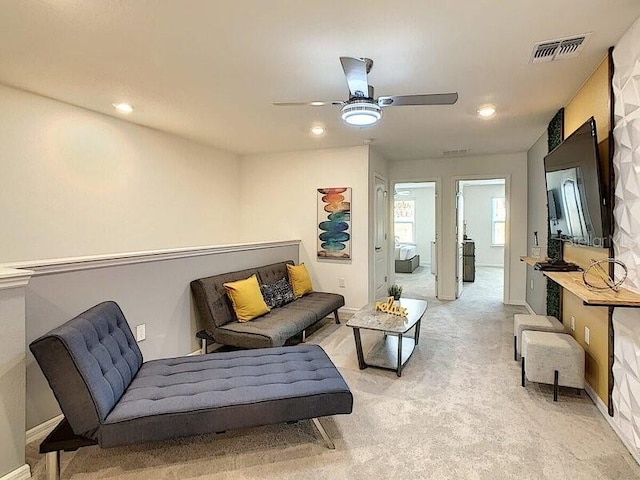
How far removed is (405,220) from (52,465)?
1016 centimetres

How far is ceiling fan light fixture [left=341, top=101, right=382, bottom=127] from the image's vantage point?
2.46 metres

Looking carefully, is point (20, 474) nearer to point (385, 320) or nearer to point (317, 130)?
point (385, 320)

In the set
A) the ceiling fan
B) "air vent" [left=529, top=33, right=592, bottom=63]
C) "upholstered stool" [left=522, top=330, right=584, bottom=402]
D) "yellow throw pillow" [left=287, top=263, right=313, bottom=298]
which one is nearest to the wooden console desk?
"upholstered stool" [left=522, top=330, right=584, bottom=402]

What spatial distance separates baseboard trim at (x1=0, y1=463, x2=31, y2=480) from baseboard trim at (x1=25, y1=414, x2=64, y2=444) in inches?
14.9

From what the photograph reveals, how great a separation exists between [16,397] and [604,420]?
348 cm

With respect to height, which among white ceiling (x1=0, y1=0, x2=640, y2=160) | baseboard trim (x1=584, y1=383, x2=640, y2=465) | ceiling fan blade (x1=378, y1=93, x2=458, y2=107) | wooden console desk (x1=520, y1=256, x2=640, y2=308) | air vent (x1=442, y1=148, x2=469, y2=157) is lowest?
baseboard trim (x1=584, y1=383, x2=640, y2=465)

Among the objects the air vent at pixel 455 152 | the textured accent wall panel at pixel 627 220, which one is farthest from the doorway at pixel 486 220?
the textured accent wall panel at pixel 627 220

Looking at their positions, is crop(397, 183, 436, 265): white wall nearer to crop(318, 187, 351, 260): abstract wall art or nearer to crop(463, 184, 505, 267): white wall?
crop(463, 184, 505, 267): white wall

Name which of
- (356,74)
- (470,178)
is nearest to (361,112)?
(356,74)

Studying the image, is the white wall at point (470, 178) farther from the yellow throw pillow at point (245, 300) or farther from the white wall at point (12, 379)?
the white wall at point (12, 379)

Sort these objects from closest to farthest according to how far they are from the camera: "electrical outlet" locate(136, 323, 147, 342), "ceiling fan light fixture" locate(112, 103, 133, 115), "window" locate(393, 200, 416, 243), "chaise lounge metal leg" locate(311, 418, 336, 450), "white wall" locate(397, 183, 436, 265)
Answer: "chaise lounge metal leg" locate(311, 418, 336, 450), "electrical outlet" locate(136, 323, 147, 342), "ceiling fan light fixture" locate(112, 103, 133, 115), "white wall" locate(397, 183, 436, 265), "window" locate(393, 200, 416, 243)

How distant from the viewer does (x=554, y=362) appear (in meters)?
2.63

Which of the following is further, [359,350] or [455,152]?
[455,152]

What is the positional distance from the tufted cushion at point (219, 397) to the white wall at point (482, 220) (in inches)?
363
